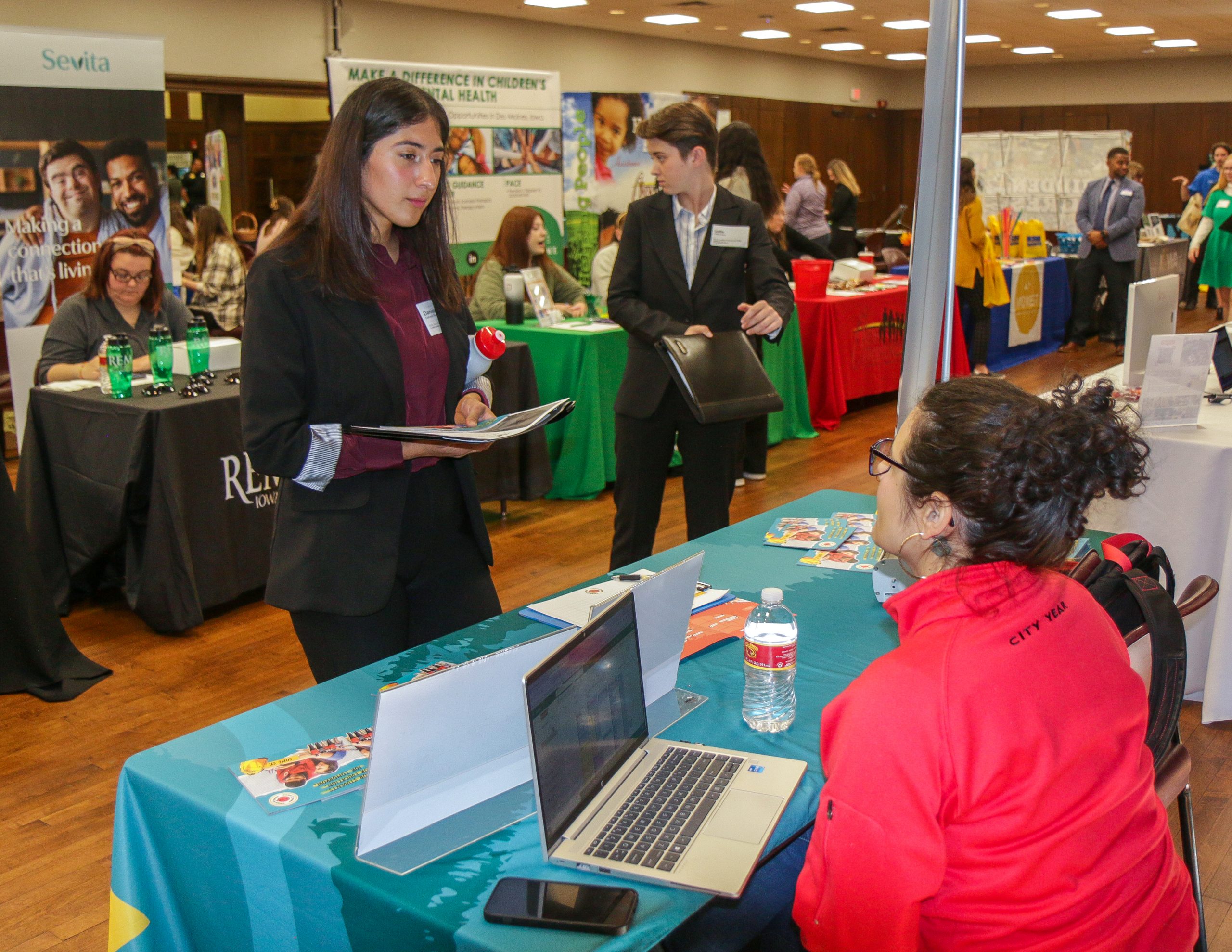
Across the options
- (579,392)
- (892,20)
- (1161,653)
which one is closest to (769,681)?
(1161,653)

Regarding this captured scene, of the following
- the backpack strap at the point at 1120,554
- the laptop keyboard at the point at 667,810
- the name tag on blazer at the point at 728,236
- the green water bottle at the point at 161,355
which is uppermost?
the name tag on blazer at the point at 728,236

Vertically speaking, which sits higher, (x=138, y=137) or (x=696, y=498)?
(x=138, y=137)

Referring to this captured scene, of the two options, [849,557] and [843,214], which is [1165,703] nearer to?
[849,557]

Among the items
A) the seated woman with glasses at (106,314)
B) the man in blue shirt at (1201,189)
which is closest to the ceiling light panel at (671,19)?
the man in blue shirt at (1201,189)

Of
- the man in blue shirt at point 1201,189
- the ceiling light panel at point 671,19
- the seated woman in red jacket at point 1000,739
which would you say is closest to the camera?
the seated woman in red jacket at point 1000,739

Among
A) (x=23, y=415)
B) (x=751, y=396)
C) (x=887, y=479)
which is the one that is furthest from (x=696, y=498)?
(x=23, y=415)

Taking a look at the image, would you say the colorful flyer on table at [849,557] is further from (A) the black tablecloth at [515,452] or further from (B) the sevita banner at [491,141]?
(B) the sevita banner at [491,141]

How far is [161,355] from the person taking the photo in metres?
3.78

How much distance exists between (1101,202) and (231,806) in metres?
9.28

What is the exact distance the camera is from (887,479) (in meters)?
1.31

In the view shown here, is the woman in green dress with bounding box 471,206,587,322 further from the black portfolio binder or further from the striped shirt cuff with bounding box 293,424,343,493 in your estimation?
the striped shirt cuff with bounding box 293,424,343,493

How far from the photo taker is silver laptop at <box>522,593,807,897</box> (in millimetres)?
1117

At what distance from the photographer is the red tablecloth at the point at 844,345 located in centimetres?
647

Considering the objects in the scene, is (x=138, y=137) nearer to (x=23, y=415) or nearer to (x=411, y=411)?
(x=23, y=415)
